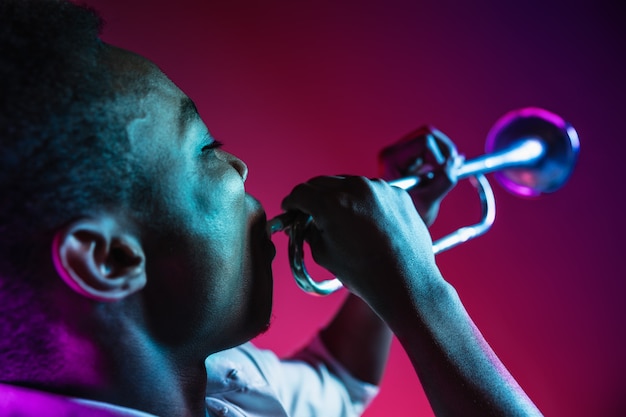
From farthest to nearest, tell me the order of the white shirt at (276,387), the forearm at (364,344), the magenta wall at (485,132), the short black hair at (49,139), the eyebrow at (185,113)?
the magenta wall at (485,132), the forearm at (364,344), the white shirt at (276,387), the eyebrow at (185,113), the short black hair at (49,139)

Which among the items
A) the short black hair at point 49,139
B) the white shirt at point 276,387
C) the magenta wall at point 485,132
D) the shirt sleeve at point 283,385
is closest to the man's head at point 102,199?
the short black hair at point 49,139

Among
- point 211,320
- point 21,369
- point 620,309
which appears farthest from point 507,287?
point 21,369

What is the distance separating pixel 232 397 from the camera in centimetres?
93

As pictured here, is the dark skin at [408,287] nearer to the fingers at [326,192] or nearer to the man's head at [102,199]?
the fingers at [326,192]

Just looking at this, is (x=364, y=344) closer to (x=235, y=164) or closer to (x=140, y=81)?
(x=235, y=164)

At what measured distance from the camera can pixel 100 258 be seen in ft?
2.05

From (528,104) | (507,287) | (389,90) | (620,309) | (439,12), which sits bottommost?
(620,309)

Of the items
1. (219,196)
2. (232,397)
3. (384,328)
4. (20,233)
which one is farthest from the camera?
(384,328)

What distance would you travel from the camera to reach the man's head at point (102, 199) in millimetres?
602

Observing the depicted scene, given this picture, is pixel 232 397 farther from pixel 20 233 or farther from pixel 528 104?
pixel 528 104

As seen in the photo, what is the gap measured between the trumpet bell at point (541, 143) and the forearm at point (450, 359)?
2.11ft

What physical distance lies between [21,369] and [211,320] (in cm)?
20

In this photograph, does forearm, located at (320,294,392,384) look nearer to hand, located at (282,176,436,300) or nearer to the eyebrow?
hand, located at (282,176,436,300)

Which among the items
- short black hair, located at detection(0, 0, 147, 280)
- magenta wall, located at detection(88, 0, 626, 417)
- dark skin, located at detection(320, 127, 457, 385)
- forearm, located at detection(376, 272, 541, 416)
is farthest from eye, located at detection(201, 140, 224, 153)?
magenta wall, located at detection(88, 0, 626, 417)
